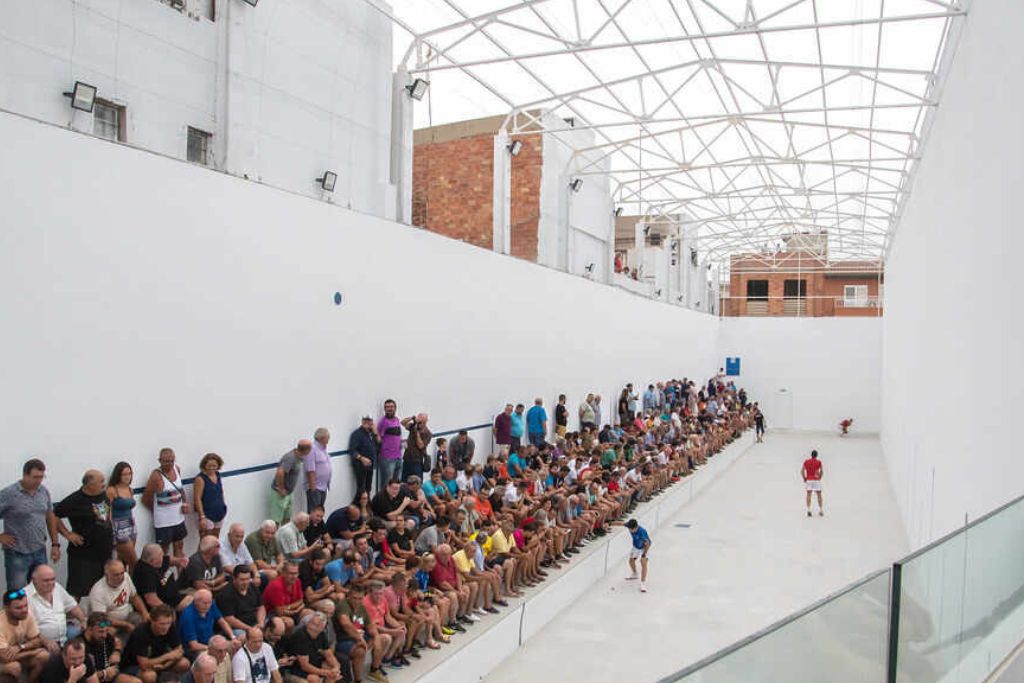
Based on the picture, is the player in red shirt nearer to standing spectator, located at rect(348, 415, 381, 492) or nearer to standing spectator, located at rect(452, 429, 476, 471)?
standing spectator, located at rect(452, 429, 476, 471)

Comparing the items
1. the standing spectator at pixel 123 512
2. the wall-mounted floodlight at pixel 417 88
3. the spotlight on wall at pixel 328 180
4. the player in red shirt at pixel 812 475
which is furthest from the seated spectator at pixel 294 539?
the player in red shirt at pixel 812 475

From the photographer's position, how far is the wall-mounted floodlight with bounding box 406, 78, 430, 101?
11297 mm

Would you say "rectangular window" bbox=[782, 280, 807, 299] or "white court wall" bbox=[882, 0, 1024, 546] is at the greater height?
"rectangular window" bbox=[782, 280, 807, 299]

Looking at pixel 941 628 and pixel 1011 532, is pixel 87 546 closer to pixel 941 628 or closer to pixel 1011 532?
pixel 941 628

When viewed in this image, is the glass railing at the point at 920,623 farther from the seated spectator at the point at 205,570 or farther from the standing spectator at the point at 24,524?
the standing spectator at the point at 24,524

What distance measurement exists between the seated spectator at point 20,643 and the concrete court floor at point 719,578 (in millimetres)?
3620

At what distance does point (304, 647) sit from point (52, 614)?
1624 millimetres

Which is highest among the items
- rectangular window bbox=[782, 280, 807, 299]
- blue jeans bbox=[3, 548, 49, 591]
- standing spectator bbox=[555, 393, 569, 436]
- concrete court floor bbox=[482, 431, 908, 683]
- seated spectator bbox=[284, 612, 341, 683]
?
rectangular window bbox=[782, 280, 807, 299]

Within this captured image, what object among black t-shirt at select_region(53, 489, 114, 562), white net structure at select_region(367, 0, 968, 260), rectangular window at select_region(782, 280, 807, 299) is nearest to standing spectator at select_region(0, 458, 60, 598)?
black t-shirt at select_region(53, 489, 114, 562)

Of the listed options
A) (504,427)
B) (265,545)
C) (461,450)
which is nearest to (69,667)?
(265,545)

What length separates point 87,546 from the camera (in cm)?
538

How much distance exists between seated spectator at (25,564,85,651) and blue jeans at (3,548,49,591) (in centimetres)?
19

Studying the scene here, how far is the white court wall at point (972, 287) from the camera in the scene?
4.93 m

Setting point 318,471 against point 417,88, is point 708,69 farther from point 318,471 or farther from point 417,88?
point 318,471
